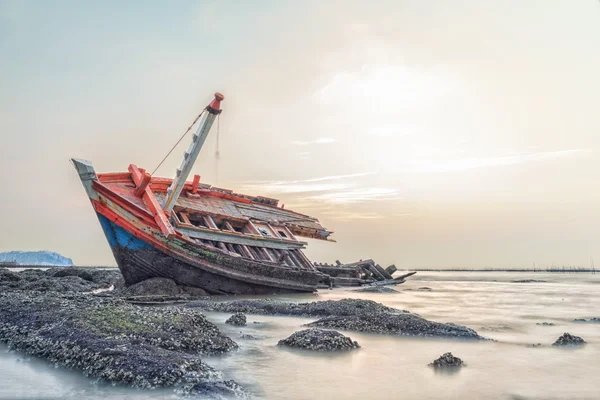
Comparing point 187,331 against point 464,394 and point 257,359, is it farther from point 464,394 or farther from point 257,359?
point 464,394

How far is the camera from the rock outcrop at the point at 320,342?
726 cm

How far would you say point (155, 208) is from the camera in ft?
53.4

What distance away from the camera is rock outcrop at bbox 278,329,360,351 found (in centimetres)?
726

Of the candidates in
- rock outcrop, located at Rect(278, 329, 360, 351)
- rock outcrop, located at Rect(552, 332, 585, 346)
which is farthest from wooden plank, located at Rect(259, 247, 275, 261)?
rock outcrop, located at Rect(552, 332, 585, 346)

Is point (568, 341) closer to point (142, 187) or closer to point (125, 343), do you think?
point (125, 343)

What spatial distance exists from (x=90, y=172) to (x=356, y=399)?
14.4m

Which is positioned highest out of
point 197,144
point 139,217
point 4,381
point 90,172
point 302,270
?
point 197,144

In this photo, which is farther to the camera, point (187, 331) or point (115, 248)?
point (115, 248)

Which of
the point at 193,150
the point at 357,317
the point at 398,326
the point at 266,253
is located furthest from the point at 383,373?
the point at 266,253

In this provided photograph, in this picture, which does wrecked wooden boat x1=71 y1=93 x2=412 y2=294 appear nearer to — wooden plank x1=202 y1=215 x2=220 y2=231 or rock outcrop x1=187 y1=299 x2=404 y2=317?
wooden plank x1=202 y1=215 x2=220 y2=231

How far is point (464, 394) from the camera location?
519 cm

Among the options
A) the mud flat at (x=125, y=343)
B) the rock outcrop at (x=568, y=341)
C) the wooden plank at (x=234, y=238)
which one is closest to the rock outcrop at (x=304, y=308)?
the mud flat at (x=125, y=343)

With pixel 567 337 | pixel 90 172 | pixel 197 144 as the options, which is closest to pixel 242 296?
pixel 197 144

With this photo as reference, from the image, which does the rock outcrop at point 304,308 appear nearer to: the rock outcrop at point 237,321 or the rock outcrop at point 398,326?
the rock outcrop at point 398,326
